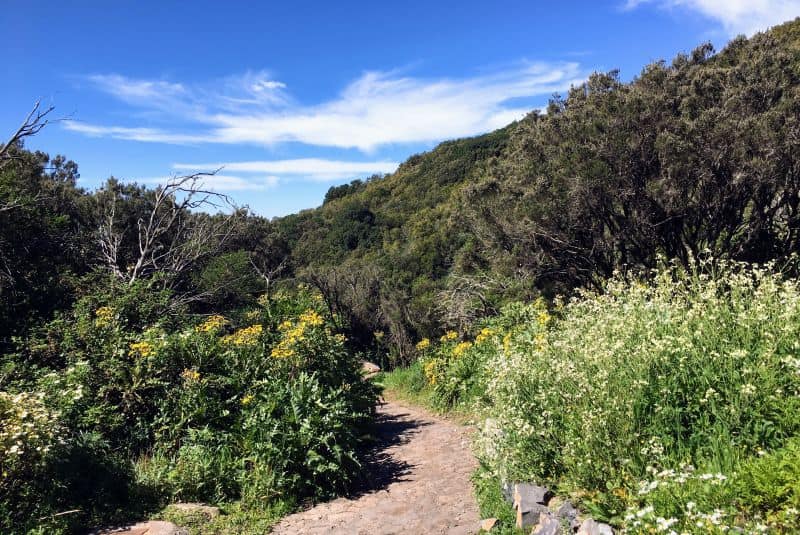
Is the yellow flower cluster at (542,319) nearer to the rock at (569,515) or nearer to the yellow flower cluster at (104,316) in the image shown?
the rock at (569,515)

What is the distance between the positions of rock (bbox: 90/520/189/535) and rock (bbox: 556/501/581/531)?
298 centimetres

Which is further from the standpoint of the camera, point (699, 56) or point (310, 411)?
point (699, 56)

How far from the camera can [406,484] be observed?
18.2 feet

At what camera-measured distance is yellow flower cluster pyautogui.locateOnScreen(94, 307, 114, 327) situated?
6.82m

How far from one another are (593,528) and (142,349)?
5.24 m

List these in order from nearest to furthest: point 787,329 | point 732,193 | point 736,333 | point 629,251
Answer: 1. point 787,329
2. point 736,333
3. point 732,193
4. point 629,251

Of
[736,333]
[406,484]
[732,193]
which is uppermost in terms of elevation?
[732,193]

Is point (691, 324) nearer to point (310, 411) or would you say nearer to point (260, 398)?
point (310, 411)

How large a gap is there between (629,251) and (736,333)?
23.8ft

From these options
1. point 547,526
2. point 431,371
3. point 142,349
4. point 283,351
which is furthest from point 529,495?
point 431,371

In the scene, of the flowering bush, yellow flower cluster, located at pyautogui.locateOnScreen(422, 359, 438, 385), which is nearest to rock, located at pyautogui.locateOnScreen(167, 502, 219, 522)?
the flowering bush

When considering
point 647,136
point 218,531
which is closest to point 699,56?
point 647,136

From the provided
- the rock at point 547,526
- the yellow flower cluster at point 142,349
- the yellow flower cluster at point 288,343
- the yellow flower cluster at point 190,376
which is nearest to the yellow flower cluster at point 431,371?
the yellow flower cluster at point 288,343

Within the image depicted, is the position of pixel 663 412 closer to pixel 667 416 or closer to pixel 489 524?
pixel 667 416
